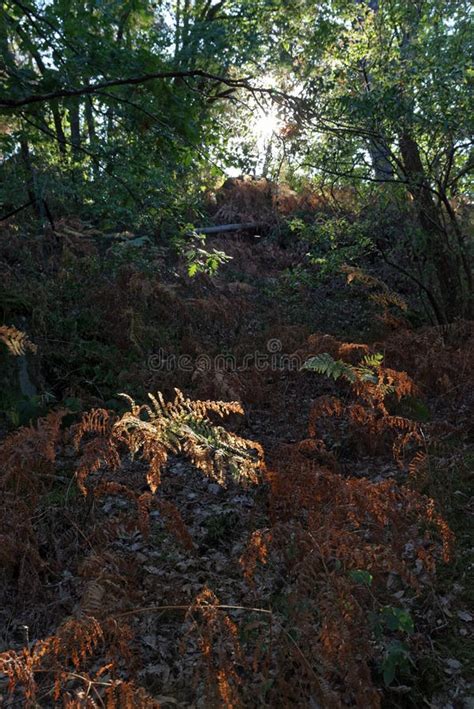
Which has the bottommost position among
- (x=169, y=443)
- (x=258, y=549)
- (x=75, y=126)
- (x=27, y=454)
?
(x=258, y=549)

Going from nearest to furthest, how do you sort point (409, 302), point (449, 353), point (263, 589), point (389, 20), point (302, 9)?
point (263, 589), point (449, 353), point (389, 20), point (302, 9), point (409, 302)

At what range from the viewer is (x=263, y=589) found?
356 cm

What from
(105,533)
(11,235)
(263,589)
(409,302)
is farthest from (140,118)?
(409,302)

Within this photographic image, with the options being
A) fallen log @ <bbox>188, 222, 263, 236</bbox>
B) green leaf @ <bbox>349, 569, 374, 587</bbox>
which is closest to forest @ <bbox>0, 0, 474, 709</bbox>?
green leaf @ <bbox>349, 569, 374, 587</bbox>

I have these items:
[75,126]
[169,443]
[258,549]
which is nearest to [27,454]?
[169,443]

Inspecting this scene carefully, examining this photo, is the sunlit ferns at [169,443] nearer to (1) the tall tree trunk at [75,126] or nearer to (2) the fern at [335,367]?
(2) the fern at [335,367]

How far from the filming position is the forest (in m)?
2.83

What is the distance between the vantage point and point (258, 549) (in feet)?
9.22

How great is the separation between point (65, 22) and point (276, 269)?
7.64 m

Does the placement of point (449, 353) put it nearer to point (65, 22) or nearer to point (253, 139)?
point (253, 139)

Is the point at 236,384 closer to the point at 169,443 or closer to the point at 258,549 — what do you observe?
the point at 169,443

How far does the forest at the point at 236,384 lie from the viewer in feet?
9.29

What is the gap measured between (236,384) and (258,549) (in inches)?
141

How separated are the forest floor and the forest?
0.08 ft
